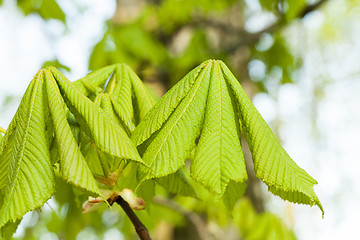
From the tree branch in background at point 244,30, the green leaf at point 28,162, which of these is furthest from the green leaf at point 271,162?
the tree branch in background at point 244,30

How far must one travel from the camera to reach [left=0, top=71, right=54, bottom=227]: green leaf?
0.49m

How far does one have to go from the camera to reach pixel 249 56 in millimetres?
3143

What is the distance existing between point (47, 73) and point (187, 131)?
0.22 metres

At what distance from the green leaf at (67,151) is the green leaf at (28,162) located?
20 mm

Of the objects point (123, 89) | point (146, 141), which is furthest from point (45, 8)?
point (146, 141)

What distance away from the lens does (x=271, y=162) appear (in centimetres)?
54

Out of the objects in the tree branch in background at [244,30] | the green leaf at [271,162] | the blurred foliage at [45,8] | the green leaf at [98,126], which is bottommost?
the green leaf at [98,126]

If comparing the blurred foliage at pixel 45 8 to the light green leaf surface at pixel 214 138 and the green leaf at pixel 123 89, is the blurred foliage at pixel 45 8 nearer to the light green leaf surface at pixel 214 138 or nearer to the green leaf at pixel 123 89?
the green leaf at pixel 123 89

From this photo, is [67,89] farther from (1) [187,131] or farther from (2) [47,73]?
(1) [187,131]

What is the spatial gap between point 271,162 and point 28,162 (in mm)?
305

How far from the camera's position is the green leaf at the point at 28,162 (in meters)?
0.49

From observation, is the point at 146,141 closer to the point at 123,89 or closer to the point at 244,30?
the point at 123,89

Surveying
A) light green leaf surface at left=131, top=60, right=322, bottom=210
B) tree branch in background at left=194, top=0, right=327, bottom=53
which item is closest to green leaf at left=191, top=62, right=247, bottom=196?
light green leaf surface at left=131, top=60, right=322, bottom=210

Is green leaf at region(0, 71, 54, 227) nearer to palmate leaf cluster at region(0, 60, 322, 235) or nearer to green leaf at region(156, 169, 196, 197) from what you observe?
palmate leaf cluster at region(0, 60, 322, 235)
